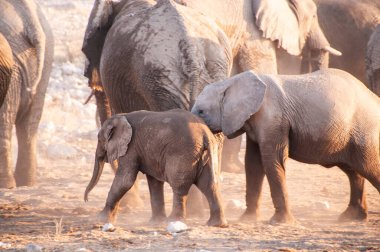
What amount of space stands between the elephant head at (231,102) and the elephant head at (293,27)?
1894 millimetres

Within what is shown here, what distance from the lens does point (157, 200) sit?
6719 millimetres

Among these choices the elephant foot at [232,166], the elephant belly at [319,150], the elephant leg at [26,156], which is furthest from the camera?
the elephant foot at [232,166]

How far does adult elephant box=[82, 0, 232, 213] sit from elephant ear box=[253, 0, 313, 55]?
130cm

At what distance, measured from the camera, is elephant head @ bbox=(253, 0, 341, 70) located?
8.61 meters

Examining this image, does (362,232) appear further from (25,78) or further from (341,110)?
(25,78)

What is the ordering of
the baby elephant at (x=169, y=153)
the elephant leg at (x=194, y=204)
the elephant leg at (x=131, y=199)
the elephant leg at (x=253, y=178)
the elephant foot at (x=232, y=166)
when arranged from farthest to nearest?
the elephant foot at (x=232, y=166) → the elephant leg at (x=131, y=199) → the elephant leg at (x=194, y=204) → the elephant leg at (x=253, y=178) → the baby elephant at (x=169, y=153)

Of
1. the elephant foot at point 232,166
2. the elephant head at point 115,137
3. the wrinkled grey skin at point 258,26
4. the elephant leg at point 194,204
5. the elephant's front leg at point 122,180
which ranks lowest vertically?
the elephant leg at point 194,204

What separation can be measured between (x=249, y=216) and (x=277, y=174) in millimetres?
472

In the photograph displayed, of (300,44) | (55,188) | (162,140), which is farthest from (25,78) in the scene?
(162,140)

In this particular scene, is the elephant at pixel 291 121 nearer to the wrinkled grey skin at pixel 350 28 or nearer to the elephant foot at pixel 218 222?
the elephant foot at pixel 218 222

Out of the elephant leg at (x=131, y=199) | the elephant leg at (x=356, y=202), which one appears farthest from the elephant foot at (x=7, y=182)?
the elephant leg at (x=356, y=202)

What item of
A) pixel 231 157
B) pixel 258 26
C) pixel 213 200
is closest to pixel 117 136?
pixel 213 200

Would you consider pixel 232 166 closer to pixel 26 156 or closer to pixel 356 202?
pixel 26 156

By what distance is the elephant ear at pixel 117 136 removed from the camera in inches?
256
